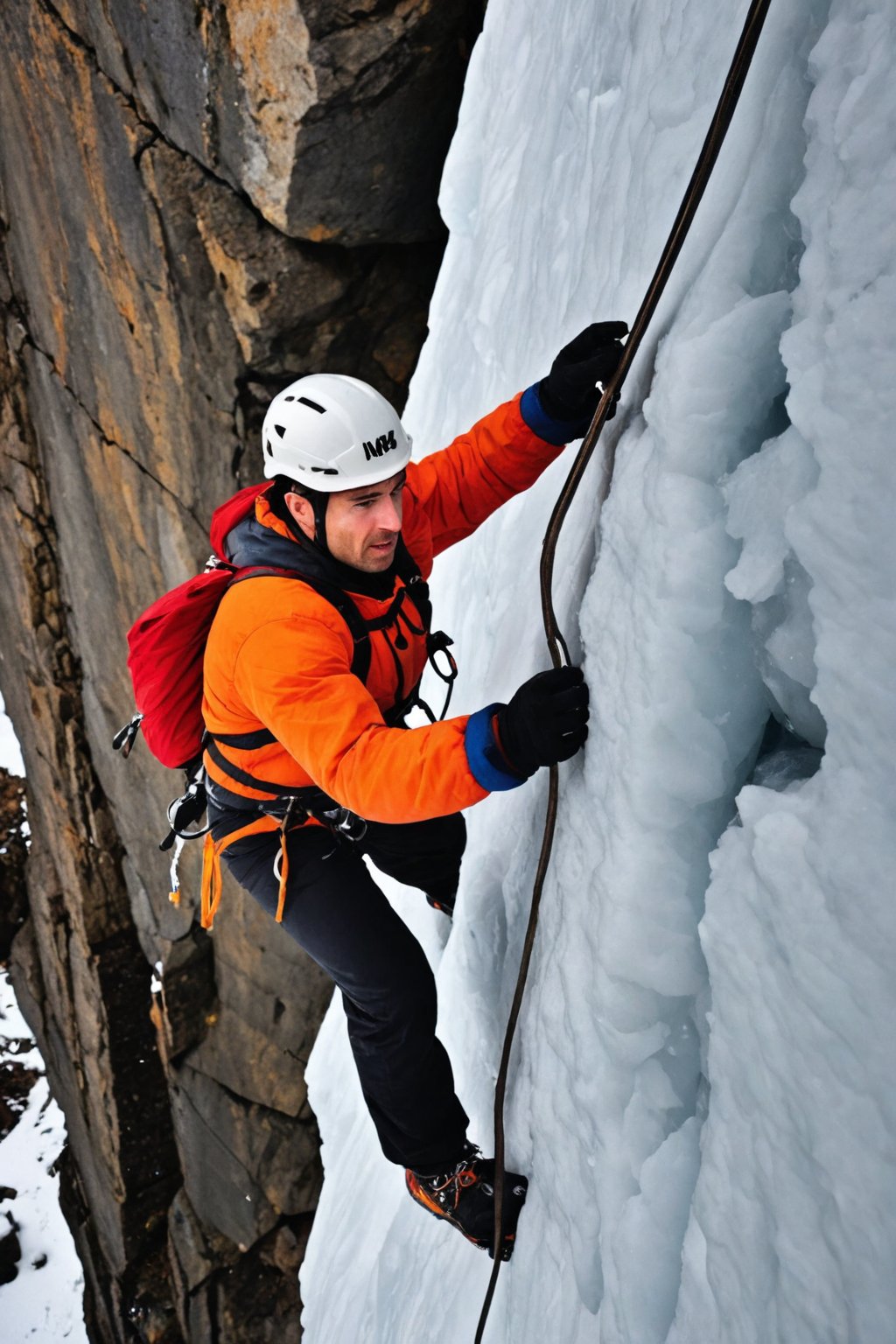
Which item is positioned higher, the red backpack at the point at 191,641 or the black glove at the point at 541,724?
the red backpack at the point at 191,641

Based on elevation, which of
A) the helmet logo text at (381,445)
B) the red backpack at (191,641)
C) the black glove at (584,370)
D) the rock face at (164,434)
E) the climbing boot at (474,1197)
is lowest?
the climbing boot at (474,1197)

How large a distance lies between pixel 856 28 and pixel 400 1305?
3146mm

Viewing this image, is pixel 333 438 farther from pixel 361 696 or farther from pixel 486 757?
pixel 486 757

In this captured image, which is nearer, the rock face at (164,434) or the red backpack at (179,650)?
the red backpack at (179,650)

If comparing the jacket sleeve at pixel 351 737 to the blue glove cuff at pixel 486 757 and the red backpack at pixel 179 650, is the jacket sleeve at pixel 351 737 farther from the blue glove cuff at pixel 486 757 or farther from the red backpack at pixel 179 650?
the red backpack at pixel 179 650

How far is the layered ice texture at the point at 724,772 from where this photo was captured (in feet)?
3.19

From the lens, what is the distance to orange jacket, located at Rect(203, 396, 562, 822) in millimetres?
1692

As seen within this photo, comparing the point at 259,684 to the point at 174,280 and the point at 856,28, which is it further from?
the point at 174,280

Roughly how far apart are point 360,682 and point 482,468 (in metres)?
0.84

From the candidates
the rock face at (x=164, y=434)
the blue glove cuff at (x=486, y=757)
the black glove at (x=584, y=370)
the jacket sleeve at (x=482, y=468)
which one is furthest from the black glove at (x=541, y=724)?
the rock face at (x=164, y=434)

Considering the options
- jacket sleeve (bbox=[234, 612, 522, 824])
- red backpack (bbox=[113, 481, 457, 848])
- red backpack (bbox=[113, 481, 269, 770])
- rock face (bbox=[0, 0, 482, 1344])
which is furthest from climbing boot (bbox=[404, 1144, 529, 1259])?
rock face (bbox=[0, 0, 482, 1344])

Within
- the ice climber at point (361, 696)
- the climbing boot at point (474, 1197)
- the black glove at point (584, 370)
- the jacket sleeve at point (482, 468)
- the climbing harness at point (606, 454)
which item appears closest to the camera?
the climbing harness at point (606, 454)

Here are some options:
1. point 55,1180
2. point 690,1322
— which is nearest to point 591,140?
point 690,1322

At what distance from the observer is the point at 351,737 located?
5.82ft
